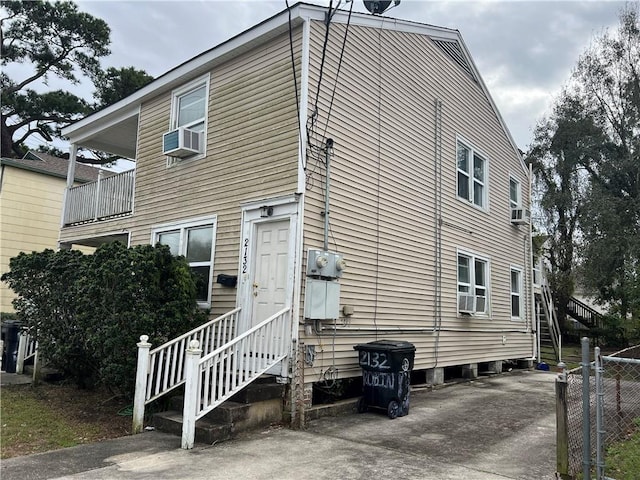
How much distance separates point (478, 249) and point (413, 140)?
363 centimetres

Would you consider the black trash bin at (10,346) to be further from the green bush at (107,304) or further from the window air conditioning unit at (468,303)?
the window air conditioning unit at (468,303)

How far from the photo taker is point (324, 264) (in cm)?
705

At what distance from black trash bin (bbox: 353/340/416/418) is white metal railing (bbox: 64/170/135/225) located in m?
6.28

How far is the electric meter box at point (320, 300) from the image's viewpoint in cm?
694

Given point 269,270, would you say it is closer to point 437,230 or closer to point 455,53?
point 437,230

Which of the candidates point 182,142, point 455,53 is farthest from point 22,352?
point 455,53

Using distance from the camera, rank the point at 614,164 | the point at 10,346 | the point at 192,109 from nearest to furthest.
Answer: the point at 192,109, the point at 10,346, the point at 614,164

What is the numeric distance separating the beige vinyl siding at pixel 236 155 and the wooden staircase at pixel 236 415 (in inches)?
71.5

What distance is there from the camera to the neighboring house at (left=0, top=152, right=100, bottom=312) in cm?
1591

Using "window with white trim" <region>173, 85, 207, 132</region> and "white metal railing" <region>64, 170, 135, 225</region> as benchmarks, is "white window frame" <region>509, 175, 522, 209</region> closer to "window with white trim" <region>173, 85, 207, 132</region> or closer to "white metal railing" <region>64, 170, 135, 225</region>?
"window with white trim" <region>173, 85, 207, 132</region>

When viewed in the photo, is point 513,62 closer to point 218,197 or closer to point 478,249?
point 478,249

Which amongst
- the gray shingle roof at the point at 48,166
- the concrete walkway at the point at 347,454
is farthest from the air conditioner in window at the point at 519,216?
the gray shingle roof at the point at 48,166

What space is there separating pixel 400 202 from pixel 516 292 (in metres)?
6.65

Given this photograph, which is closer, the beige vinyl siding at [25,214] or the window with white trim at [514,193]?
the window with white trim at [514,193]
